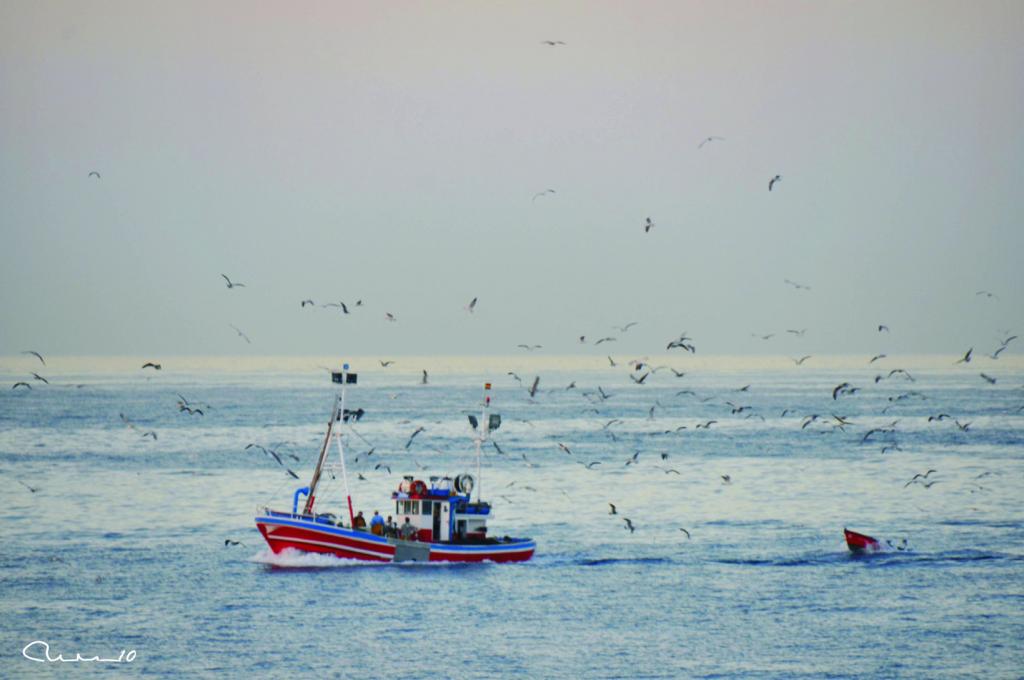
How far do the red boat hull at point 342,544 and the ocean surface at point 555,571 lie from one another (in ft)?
1.40

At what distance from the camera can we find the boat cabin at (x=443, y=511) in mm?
48875

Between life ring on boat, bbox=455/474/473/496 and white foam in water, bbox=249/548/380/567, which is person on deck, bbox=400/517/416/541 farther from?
life ring on boat, bbox=455/474/473/496

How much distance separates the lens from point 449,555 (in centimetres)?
4884

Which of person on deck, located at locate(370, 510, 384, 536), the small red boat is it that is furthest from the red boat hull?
the small red boat

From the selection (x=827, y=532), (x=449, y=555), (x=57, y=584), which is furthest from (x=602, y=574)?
(x=57, y=584)

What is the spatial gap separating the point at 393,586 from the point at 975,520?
91.8 feet

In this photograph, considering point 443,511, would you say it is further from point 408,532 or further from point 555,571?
point 555,571

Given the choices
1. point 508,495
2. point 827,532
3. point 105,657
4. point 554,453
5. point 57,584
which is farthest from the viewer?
point 554,453

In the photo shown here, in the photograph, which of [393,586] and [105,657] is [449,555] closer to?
[393,586]
